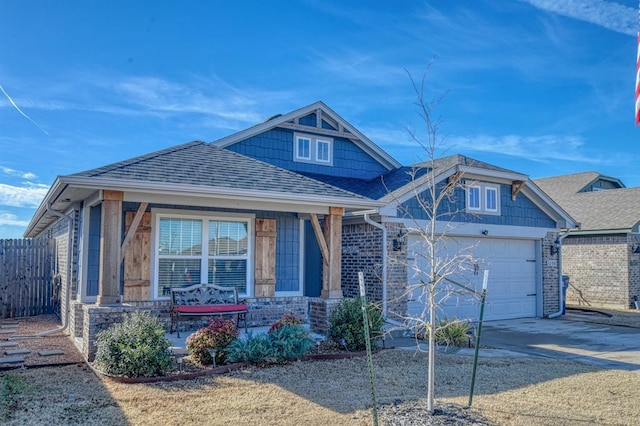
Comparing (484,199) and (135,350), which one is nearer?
(135,350)

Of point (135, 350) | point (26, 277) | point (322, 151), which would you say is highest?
point (322, 151)

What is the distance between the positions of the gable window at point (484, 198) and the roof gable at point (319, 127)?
2.95 m

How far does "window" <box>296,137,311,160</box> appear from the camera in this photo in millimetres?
14250

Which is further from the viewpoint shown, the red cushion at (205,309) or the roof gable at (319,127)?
the roof gable at (319,127)

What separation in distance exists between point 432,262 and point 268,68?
924cm

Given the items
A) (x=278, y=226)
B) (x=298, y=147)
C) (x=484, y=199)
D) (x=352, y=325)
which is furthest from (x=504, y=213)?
(x=352, y=325)

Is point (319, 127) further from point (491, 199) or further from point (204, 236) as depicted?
point (204, 236)

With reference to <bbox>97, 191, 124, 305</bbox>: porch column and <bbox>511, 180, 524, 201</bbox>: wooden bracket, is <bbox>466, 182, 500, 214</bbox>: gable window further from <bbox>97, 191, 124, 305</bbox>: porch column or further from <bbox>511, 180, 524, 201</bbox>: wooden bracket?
<bbox>97, 191, 124, 305</bbox>: porch column

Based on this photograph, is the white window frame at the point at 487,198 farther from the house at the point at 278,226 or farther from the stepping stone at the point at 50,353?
the stepping stone at the point at 50,353

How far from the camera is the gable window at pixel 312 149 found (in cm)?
1425

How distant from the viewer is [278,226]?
11094mm

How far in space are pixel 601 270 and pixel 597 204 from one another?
342cm

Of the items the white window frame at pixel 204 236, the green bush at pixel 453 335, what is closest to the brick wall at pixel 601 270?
the green bush at pixel 453 335

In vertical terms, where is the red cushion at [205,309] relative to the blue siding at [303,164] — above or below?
below
